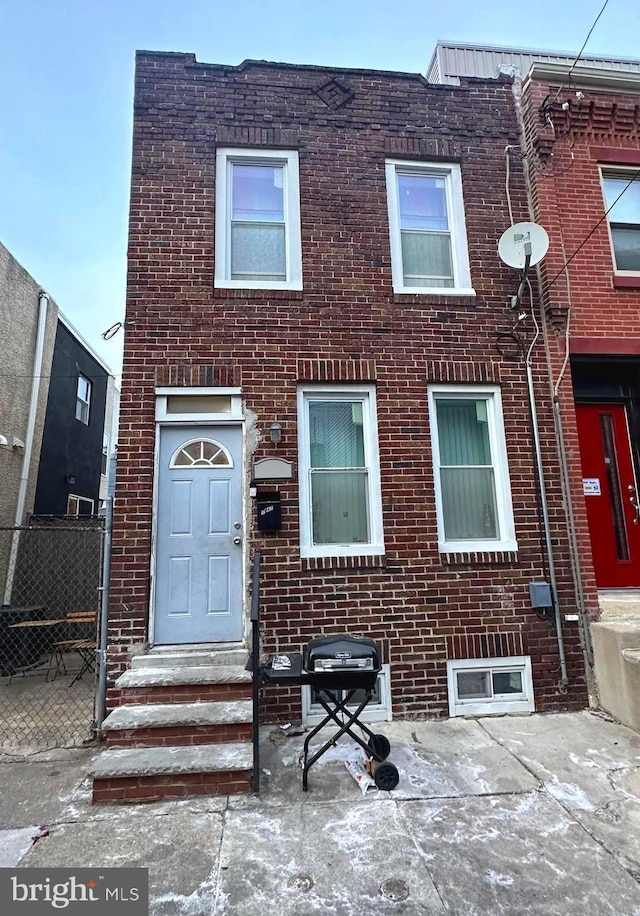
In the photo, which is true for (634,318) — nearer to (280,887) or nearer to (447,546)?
(447,546)

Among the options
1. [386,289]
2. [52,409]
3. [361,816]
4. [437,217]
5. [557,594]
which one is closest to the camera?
[361,816]

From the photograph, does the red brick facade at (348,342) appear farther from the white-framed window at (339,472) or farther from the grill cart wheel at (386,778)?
the grill cart wheel at (386,778)

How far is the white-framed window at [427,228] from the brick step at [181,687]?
14.0 ft

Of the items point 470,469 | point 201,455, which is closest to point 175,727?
point 201,455

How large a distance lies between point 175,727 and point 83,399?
1017cm

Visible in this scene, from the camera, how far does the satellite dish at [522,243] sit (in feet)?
17.3

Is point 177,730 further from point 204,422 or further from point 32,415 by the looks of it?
point 32,415

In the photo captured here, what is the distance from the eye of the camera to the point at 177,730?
372 centimetres

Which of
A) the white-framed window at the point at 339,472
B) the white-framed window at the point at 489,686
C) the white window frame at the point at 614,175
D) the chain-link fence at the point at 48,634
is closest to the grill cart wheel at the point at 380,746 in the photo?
the white-framed window at the point at 489,686

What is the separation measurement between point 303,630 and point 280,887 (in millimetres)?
2207

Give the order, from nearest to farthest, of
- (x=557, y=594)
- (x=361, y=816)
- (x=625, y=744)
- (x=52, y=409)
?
(x=361, y=816) < (x=625, y=744) < (x=557, y=594) < (x=52, y=409)

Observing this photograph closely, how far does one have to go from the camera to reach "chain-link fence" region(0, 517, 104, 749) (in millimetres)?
4918

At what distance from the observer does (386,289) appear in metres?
5.45

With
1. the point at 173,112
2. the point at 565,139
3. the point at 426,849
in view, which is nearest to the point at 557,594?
the point at 426,849
